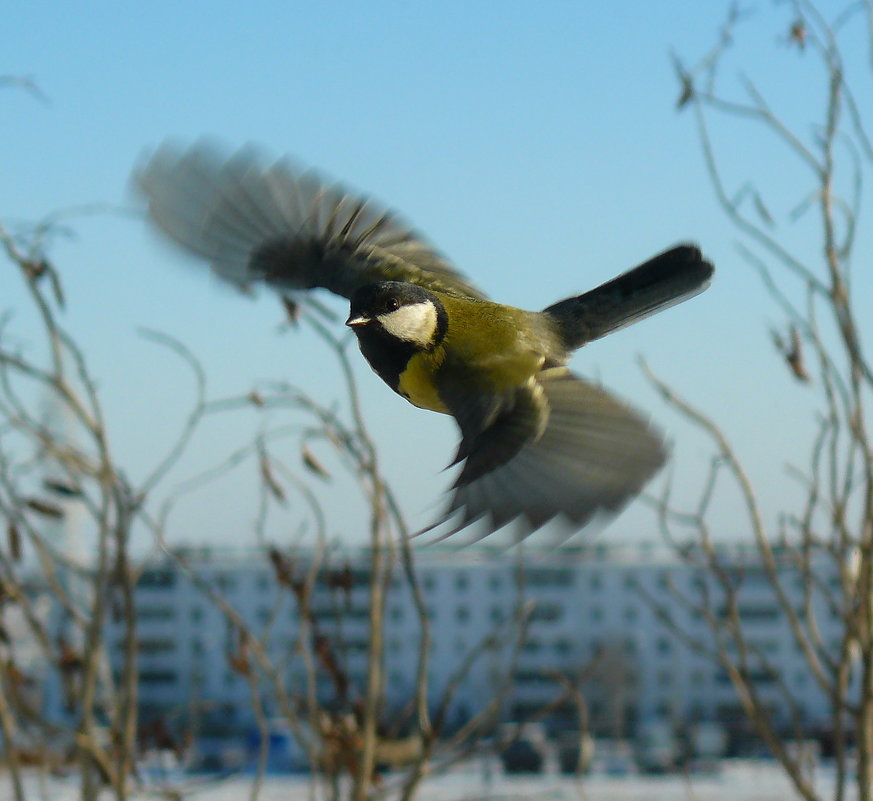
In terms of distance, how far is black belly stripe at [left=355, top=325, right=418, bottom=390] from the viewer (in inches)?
31.1

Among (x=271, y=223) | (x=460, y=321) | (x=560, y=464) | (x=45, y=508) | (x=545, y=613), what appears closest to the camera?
(x=560, y=464)

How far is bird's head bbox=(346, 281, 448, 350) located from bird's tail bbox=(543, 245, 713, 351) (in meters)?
0.12

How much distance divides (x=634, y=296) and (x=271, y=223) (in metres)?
0.33

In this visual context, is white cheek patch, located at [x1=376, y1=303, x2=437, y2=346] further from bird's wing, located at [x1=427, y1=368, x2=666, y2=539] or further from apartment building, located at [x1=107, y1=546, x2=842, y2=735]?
apartment building, located at [x1=107, y1=546, x2=842, y2=735]

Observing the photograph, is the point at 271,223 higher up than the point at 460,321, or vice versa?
the point at 271,223

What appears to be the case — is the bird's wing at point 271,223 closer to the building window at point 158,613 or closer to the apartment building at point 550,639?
the apartment building at point 550,639

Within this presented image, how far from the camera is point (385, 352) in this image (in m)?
0.81

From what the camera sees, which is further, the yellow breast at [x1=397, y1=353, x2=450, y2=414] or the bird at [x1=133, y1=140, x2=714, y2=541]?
the yellow breast at [x1=397, y1=353, x2=450, y2=414]

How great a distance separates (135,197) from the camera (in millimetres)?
978

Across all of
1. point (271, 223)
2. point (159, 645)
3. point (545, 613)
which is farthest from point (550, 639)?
point (271, 223)

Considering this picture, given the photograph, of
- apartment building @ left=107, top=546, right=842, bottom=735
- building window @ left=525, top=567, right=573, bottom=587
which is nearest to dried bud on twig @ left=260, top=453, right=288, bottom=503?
apartment building @ left=107, top=546, right=842, bottom=735

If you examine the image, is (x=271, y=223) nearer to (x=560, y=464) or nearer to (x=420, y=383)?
(x=420, y=383)

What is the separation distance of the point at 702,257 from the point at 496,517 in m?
0.30

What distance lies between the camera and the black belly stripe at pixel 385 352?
79cm
